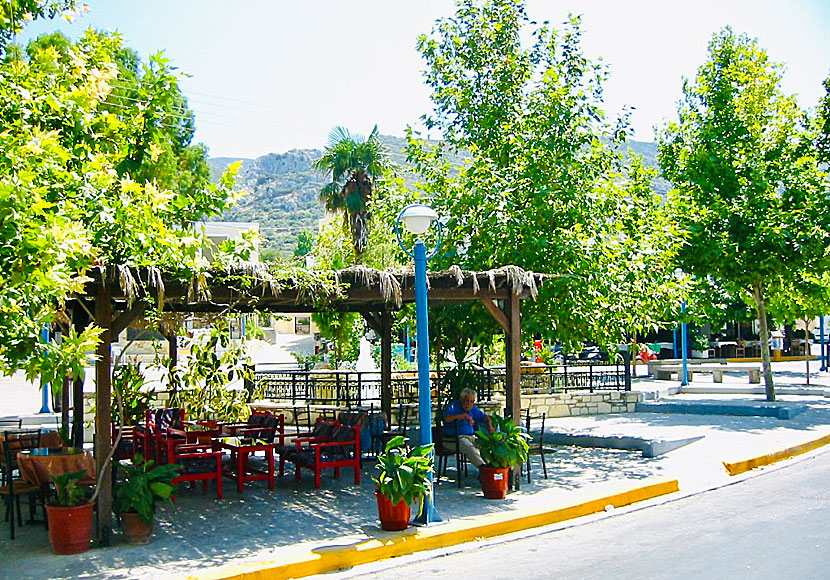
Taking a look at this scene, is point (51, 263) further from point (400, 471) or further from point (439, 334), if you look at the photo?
point (439, 334)

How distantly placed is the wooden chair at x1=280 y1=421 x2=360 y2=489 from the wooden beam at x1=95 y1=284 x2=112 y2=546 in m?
3.54

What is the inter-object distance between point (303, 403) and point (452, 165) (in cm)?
740

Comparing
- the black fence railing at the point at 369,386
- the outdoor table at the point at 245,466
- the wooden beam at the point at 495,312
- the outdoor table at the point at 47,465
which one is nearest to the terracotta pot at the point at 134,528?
the outdoor table at the point at 47,465

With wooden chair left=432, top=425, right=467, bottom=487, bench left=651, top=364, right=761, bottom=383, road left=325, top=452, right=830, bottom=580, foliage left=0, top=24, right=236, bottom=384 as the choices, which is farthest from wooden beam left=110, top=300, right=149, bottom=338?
bench left=651, top=364, right=761, bottom=383

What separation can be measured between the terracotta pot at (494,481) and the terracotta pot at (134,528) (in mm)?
4137

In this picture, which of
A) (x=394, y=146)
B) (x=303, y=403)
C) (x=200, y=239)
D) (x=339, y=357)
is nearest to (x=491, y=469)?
(x=200, y=239)

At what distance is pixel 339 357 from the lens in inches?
1063

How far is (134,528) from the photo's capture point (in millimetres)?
8273

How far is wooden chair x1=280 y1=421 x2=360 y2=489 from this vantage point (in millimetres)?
11648

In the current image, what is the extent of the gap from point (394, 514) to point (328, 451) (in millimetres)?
3983

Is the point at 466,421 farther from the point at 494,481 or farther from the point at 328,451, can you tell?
the point at 328,451

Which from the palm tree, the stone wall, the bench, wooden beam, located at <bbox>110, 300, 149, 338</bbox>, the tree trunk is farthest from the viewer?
the palm tree

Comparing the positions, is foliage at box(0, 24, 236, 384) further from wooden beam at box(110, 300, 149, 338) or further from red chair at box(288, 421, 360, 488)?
red chair at box(288, 421, 360, 488)

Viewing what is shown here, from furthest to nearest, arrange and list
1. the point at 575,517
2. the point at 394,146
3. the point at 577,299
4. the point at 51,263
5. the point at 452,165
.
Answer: the point at 394,146 → the point at 452,165 → the point at 577,299 → the point at 575,517 → the point at 51,263
